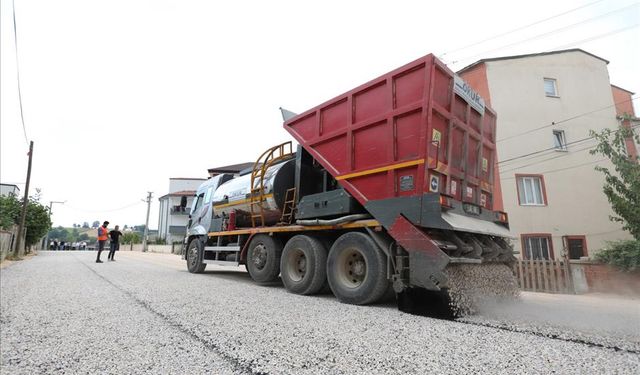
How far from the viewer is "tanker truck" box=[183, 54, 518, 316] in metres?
4.39

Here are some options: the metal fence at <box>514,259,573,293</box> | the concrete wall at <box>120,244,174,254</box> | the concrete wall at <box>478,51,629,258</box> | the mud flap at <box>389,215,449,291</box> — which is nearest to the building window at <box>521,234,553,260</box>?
the concrete wall at <box>478,51,629,258</box>

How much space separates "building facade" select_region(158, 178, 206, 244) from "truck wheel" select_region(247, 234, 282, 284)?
46254 mm

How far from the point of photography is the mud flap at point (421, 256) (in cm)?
405

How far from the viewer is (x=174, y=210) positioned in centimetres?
5166

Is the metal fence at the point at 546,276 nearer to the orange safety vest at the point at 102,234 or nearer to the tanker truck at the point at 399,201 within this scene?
the tanker truck at the point at 399,201

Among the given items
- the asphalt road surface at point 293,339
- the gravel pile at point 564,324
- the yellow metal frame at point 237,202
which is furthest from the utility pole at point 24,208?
the gravel pile at point 564,324

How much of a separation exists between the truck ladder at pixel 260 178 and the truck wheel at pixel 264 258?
49 cm

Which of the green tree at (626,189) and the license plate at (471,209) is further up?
the green tree at (626,189)

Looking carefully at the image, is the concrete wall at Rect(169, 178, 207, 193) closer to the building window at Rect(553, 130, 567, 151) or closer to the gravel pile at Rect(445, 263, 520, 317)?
the building window at Rect(553, 130, 567, 151)

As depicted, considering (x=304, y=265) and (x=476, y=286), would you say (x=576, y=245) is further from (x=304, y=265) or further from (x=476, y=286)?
(x=304, y=265)

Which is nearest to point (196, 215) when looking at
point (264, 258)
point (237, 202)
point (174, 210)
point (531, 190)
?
point (237, 202)

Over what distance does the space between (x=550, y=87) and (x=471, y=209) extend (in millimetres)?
13714

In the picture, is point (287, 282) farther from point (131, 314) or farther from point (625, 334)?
point (625, 334)

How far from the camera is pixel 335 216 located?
19.1 feet
